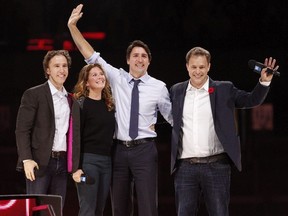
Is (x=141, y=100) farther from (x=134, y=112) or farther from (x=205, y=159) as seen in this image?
(x=205, y=159)

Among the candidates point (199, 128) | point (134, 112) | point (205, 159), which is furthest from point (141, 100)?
point (205, 159)

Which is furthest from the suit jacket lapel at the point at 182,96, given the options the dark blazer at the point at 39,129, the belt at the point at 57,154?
the belt at the point at 57,154

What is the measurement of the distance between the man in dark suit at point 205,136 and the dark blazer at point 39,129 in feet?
1.85

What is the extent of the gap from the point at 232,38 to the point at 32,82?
3.44 metres

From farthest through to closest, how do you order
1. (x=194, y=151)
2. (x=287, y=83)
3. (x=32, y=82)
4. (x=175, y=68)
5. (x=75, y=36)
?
(x=287, y=83) < (x=32, y=82) < (x=175, y=68) < (x=75, y=36) < (x=194, y=151)

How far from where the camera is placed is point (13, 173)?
11906 mm

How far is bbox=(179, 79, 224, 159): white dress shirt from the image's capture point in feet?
12.6

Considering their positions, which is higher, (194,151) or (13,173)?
(194,151)

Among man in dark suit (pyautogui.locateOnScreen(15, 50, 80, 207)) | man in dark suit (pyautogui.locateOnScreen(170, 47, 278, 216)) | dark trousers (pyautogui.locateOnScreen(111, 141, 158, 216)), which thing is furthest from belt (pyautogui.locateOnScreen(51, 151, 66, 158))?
man in dark suit (pyautogui.locateOnScreen(170, 47, 278, 216))

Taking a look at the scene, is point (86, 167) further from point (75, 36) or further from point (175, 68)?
point (175, 68)

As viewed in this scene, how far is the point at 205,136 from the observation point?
12.6 ft

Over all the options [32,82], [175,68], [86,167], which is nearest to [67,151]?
[86,167]

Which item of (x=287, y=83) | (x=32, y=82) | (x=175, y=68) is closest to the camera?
(x=175, y=68)

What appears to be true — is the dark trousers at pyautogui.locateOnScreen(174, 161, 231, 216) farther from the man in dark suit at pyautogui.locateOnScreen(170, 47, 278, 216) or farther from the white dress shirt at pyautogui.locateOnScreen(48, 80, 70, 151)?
the white dress shirt at pyautogui.locateOnScreen(48, 80, 70, 151)
